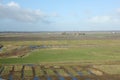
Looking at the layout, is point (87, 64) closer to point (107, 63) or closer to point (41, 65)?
point (107, 63)

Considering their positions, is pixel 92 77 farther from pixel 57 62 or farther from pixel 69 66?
pixel 57 62

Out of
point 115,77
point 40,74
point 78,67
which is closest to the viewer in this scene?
point 115,77

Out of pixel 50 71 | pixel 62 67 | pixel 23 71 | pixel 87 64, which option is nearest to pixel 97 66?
pixel 87 64

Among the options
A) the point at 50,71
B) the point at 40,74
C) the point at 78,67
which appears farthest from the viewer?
the point at 78,67

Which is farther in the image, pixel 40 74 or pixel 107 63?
pixel 107 63

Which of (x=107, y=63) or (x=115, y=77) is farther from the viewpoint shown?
(x=107, y=63)

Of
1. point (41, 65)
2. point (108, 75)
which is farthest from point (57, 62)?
point (108, 75)

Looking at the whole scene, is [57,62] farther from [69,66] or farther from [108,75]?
[108,75]

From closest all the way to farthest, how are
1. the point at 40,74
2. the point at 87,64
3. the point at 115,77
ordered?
the point at 115,77 < the point at 40,74 < the point at 87,64

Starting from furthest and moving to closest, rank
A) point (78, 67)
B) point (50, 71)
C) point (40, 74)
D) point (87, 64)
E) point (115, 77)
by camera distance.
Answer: point (87, 64) → point (78, 67) → point (50, 71) → point (40, 74) → point (115, 77)
